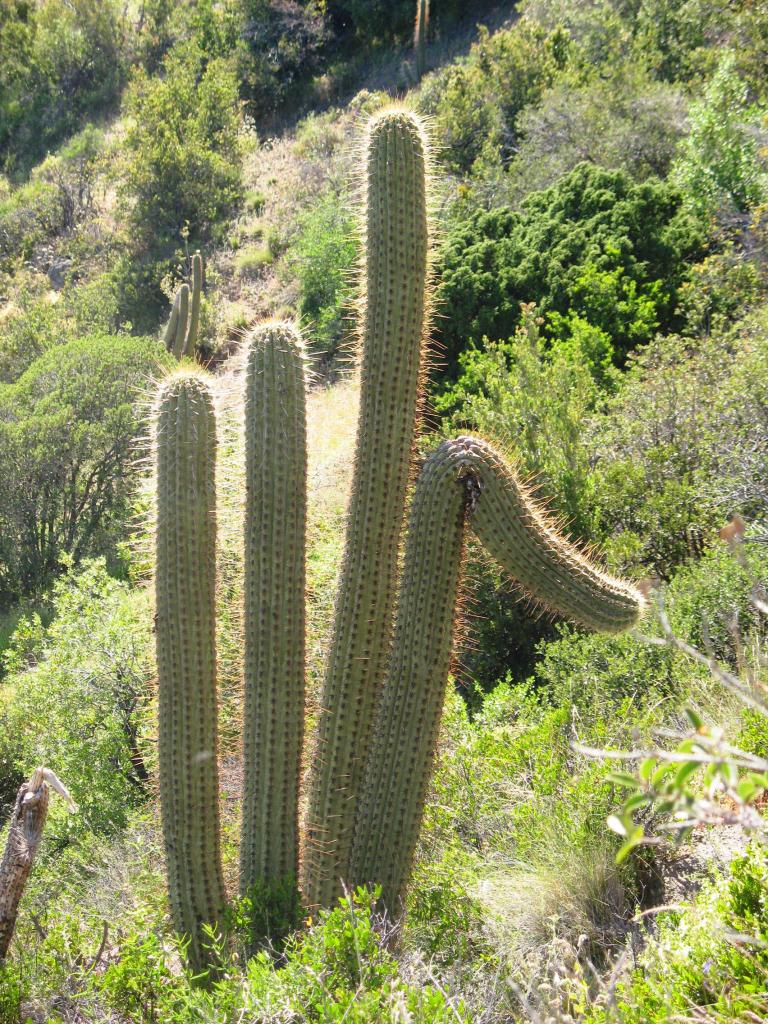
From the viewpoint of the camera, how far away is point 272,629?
14.6ft

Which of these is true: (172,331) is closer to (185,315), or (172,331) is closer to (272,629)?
(185,315)

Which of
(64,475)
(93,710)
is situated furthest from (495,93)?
(93,710)

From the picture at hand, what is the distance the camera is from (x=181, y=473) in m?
4.58

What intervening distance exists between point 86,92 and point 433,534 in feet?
95.3

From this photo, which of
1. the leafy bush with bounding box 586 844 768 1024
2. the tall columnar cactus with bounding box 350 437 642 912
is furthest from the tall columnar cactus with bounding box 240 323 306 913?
the leafy bush with bounding box 586 844 768 1024

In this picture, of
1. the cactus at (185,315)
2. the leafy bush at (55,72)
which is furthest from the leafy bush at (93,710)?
the leafy bush at (55,72)

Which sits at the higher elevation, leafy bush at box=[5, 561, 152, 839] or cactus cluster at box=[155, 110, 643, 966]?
cactus cluster at box=[155, 110, 643, 966]

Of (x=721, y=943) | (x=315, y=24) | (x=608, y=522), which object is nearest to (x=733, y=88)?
(x=608, y=522)

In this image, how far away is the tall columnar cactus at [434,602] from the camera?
13.7ft

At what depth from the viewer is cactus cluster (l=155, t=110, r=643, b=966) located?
13.9 ft

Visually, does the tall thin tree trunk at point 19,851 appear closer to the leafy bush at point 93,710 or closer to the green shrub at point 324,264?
the leafy bush at point 93,710

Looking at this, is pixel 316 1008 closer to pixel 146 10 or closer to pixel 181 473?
pixel 181 473

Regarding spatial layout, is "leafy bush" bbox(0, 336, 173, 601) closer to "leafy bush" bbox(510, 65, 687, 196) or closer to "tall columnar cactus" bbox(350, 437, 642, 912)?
"leafy bush" bbox(510, 65, 687, 196)

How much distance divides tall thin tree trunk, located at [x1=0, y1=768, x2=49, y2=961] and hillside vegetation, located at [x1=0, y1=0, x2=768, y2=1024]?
185mm
